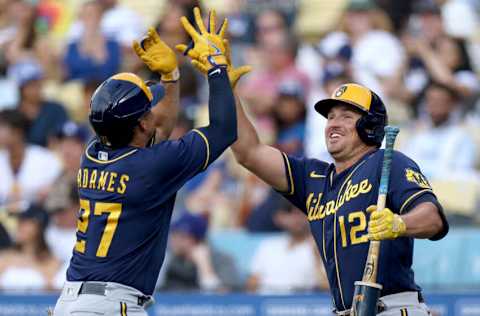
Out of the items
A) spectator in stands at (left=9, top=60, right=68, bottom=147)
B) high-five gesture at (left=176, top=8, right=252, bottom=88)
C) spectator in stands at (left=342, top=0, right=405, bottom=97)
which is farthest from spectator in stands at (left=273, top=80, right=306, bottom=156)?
high-five gesture at (left=176, top=8, right=252, bottom=88)

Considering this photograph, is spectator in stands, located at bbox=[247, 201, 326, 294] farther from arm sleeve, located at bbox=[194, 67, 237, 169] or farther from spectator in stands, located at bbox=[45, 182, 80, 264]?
arm sleeve, located at bbox=[194, 67, 237, 169]

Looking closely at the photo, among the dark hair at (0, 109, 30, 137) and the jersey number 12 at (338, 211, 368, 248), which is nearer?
the jersey number 12 at (338, 211, 368, 248)

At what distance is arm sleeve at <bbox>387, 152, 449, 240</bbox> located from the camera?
16.5 feet

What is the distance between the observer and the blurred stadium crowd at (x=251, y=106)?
10.8 metres

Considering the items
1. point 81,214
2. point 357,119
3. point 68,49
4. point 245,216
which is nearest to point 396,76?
point 245,216

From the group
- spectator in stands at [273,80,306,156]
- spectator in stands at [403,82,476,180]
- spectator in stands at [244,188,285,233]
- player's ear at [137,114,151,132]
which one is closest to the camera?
player's ear at [137,114,151,132]

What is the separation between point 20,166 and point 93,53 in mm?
1671

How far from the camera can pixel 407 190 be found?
5117mm

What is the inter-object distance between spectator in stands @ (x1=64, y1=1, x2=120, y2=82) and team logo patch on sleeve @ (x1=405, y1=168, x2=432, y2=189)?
295 inches

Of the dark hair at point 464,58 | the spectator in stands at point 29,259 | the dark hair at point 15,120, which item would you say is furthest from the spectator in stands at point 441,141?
the dark hair at point 15,120

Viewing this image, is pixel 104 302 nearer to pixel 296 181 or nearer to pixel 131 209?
pixel 131 209

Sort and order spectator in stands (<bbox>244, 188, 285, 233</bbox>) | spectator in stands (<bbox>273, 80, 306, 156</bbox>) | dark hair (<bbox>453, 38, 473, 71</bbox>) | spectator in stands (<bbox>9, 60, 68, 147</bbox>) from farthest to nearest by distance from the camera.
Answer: spectator in stands (<bbox>9, 60, 68, 147</bbox>)
spectator in stands (<bbox>273, 80, 306, 156</bbox>)
dark hair (<bbox>453, 38, 473, 71</bbox>)
spectator in stands (<bbox>244, 188, 285, 233</bbox>)

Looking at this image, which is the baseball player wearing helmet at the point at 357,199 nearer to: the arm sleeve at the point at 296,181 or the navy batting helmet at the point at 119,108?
the arm sleeve at the point at 296,181

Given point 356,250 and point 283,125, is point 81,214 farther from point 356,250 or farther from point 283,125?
point 283,125
